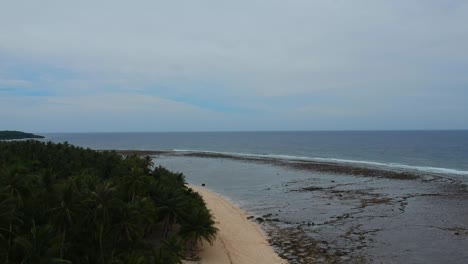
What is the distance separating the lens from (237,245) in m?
25.4

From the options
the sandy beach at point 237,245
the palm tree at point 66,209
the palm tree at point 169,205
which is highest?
the palm tree at point 66,209

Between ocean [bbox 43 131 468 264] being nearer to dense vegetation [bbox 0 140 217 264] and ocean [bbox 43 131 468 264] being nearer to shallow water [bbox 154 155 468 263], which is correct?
shallow water [bbox 154 155 468 263]

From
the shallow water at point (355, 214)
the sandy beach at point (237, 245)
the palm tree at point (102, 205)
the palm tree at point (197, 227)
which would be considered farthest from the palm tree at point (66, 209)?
the shallow water at point (355, 214)

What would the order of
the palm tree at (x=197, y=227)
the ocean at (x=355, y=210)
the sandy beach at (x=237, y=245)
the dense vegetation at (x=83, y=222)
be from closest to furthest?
the dense vegetation at (x=83, y=222), the palm tree at (x=197, y=227), the sandy beach at (x=237, y=245), the ocean at (x=355, y=210)

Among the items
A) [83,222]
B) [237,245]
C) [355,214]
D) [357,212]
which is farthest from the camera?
[357,212]

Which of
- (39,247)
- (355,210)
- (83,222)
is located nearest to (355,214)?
(355,210)

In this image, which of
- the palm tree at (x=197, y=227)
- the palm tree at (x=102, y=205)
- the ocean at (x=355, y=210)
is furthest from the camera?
the ocean at (x=355, y=210)

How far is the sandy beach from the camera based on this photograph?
22773 millimetres

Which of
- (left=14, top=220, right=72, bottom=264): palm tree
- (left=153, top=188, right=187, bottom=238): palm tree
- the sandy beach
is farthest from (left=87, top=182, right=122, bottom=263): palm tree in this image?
the sandy beach

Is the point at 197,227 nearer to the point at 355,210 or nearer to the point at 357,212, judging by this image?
the point at 357,212

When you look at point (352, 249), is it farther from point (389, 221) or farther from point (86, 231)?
point (86, 231)

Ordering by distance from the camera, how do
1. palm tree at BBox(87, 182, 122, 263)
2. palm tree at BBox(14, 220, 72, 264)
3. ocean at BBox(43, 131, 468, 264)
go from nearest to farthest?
palm tree at BBox(14, 220, 72, 264)
palm tree at BBox(87, 182, 122, 263)
ocean at BBox(43, 131, 468, 264)

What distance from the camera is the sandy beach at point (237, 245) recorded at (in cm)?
2277

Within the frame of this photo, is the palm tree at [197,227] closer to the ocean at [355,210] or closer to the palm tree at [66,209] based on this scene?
the ocean at [355,210]
